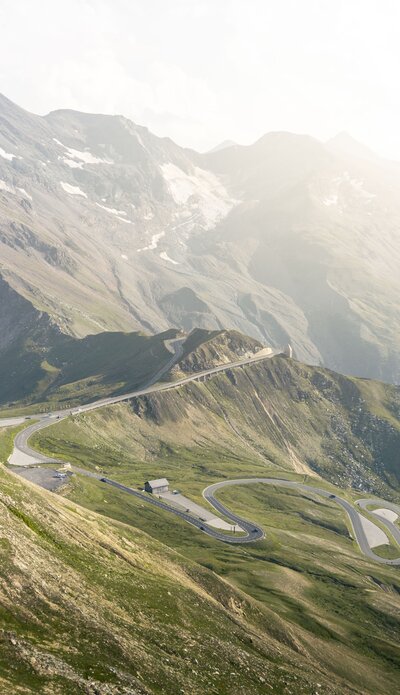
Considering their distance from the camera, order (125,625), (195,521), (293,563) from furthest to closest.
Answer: (195,521)
(293,563)
(125,625)

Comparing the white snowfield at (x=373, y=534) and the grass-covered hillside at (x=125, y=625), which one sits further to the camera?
the white snowfield at (x=373, y=534)

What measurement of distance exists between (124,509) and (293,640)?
6872 cm

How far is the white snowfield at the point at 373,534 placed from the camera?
181500 mm

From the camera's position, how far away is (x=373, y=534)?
189 meters

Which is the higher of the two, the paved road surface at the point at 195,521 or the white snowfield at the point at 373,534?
the paved road surface at the point at 195,521

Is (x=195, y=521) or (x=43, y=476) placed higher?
(x=43, y=476)

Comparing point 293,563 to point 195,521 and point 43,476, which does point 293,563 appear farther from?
point 43,476

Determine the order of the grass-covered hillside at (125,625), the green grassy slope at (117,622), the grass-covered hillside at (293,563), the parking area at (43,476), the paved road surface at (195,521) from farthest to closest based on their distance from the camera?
1. the paved road surface at (195,521)
2. the parking area at (43,476)
3. the grass-covered hillside at (293,563)
4. the grass-covered hillside at (125,625)
5. the green grassy slope at (117,622)

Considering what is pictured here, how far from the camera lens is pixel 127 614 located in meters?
57.2

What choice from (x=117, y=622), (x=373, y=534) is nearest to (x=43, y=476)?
(x=117, y=622)

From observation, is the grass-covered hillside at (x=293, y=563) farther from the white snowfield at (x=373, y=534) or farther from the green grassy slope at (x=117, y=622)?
the white snowfield at (x=373, y=534)

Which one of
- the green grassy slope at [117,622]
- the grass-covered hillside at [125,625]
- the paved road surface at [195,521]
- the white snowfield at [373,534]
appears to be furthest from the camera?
the white snowfield at [373,534]

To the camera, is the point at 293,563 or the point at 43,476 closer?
the point at 293,563

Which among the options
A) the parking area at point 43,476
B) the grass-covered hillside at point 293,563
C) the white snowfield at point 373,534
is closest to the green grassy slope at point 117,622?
the grass-covered hillside at point 293,563
